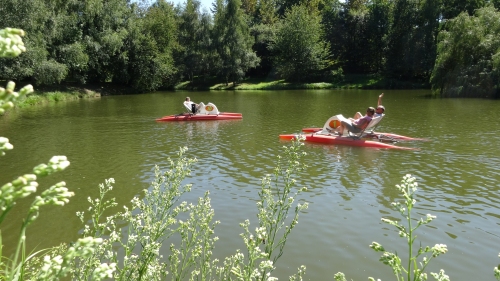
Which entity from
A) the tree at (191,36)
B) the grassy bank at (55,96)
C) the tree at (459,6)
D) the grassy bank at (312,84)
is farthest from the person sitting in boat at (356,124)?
the tree at (191,36)

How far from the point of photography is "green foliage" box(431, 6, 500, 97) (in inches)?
1088

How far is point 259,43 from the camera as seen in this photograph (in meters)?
54.4

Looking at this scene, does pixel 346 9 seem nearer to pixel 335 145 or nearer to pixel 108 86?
pixel 108 86

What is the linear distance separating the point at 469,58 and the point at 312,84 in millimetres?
19050

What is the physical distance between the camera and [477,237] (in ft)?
21.2

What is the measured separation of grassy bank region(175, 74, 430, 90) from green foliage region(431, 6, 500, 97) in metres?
13.2

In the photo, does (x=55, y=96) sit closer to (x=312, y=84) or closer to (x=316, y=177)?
(x=312, y=84)

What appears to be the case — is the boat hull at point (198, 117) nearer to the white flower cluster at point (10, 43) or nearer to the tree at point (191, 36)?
the white flower cluster at point (10, 43)

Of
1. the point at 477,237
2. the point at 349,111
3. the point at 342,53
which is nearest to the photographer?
the point at 477,237

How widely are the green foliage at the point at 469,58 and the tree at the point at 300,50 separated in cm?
1946

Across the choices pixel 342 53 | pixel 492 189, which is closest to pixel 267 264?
pixel 492 189

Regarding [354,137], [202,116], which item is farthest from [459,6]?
[354,137]

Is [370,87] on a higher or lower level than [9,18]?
lower

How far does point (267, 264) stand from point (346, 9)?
57.8 meters
